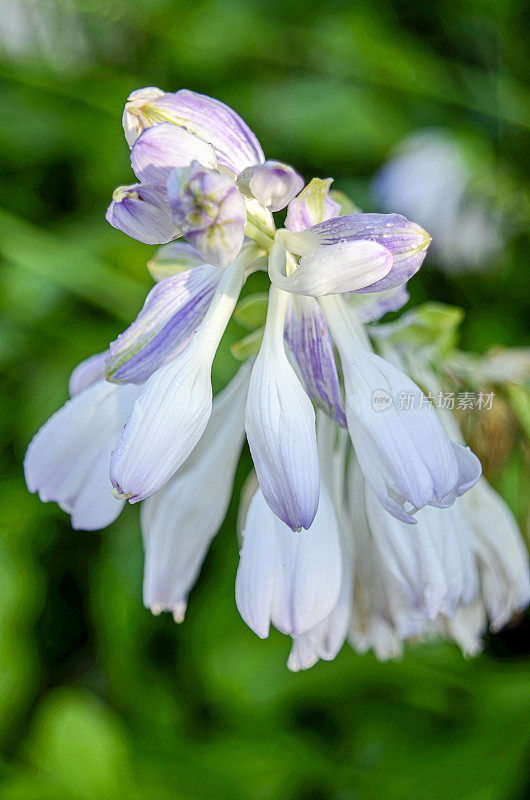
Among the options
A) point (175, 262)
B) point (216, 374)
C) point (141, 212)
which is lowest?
point (216, 374)

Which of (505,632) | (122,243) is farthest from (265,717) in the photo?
(122,243)

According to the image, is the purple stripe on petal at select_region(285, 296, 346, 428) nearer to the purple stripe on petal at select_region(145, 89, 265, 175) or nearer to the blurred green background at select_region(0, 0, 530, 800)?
the purple stripe on petal at select_region(145, 89, 265, 175)

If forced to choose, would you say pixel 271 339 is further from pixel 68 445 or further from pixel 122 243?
pixel 122 243

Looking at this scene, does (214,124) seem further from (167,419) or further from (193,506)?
(193,506)

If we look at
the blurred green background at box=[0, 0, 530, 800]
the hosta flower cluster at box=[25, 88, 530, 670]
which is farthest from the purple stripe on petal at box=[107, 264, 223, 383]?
the blurred green background at box=[0, 0, 530, 800]

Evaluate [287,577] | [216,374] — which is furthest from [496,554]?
[216,374]
